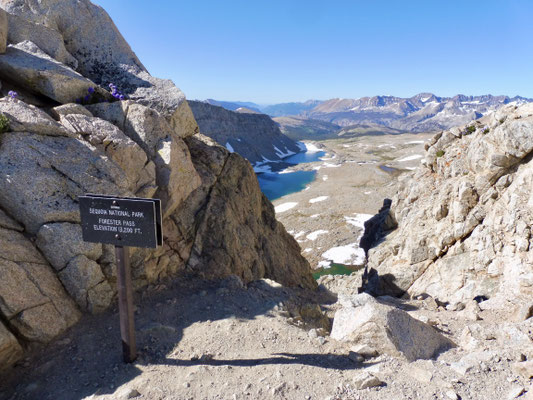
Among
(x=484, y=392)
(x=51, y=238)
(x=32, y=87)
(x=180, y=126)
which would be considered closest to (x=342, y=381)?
(x=484, y=392)

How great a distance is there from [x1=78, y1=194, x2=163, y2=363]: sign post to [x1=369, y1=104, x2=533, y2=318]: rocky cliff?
12842 millimetres

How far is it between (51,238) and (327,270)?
49.3 meters

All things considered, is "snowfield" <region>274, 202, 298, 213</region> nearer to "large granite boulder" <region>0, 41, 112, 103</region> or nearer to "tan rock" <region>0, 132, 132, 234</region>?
"large granite boulder" <region>0, 41, 112, 103</region>

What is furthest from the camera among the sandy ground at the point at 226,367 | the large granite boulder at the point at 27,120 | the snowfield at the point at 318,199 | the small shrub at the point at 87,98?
the snowfield at the point at 318,199

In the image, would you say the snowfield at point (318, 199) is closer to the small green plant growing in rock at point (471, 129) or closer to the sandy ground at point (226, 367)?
the small green plant growing in rock at point (471, 129)

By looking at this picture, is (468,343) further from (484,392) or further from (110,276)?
(110,276)

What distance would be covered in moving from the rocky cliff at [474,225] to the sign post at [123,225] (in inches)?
506

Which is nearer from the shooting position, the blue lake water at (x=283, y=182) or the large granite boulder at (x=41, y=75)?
the large granite boulder at (x=41, y=75)

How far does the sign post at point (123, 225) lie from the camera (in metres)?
7.32

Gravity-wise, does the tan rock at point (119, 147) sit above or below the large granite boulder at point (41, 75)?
below

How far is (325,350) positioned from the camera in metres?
9.34

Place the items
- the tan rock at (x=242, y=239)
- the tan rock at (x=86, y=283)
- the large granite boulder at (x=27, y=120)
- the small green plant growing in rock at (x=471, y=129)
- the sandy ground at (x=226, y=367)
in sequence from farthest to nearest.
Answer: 1. the small green plant growing in rock at (x=471, y=129)
2. the tan rock at (x=242, y=239)
3. the large granite boulder at (x=27, y=120)
4. the tan rock at (x=86, y=283)
5. the sandy ground at (x=226, y=367)

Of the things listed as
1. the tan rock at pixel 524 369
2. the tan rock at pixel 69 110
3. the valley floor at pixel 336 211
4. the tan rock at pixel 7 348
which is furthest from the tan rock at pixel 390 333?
the valley floor at pixel 336 211

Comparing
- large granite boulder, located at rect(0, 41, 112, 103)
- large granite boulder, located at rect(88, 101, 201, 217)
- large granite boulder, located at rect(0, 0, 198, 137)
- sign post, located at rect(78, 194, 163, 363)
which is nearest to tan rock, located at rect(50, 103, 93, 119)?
large granite boulder, located at rect(88, 101, 201, 217)
